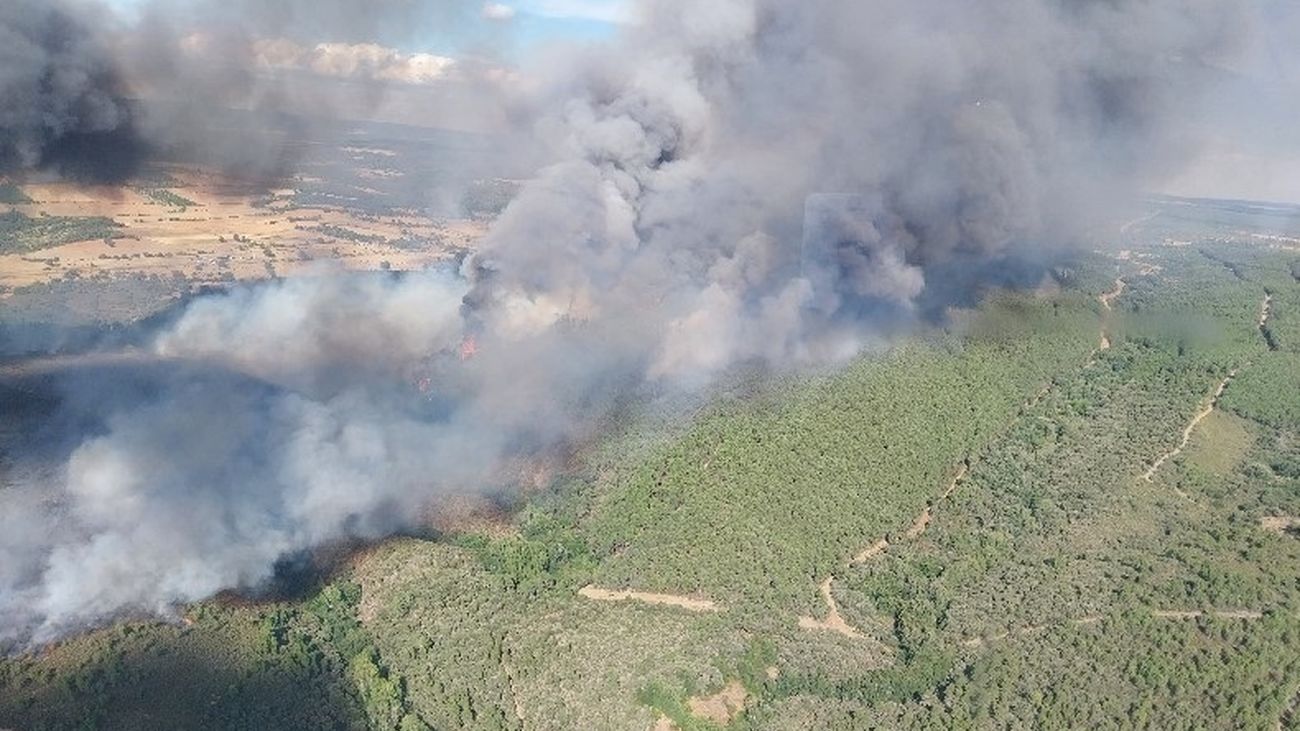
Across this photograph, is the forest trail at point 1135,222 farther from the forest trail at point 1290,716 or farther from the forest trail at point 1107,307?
the forest trail at point 1290,716

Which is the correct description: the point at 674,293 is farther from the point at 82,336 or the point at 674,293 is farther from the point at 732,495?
the point at 82,336

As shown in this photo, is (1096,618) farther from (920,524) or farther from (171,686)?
(171,686)

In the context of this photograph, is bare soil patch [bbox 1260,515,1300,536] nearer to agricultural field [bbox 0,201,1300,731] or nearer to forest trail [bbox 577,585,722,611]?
agricultural field [bbox 0,201,1300,731]

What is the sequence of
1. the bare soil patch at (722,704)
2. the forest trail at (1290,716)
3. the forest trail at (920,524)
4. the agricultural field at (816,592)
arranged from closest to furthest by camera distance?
the forest trail at (1290,716)
the agricultural field at (816,592)
the bare soil patch at (722,704)
the forest trail at (920,524)

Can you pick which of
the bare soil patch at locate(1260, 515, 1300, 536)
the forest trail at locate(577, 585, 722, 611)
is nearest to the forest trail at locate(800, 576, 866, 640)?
the forest trail at locate(577, 585, 722, 611)

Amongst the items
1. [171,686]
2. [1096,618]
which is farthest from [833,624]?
[171,686]

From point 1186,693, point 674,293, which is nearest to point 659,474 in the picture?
point 674,293

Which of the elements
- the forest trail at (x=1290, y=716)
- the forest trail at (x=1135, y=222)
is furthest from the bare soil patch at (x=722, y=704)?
the forest trail at (x=1135, y=222)
